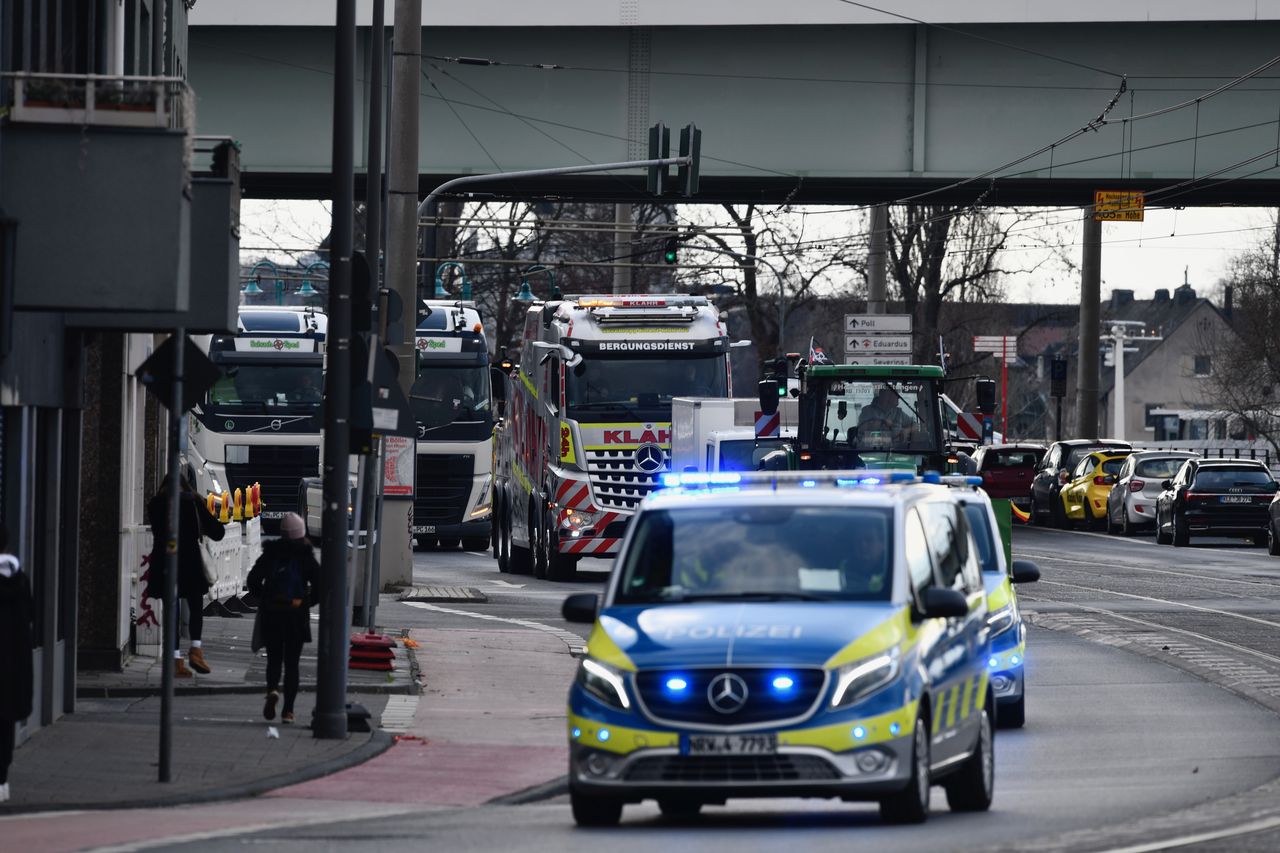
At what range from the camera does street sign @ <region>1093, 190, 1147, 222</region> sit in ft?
138

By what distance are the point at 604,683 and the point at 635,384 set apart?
76.2 feet

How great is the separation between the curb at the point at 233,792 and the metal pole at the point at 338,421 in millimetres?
610

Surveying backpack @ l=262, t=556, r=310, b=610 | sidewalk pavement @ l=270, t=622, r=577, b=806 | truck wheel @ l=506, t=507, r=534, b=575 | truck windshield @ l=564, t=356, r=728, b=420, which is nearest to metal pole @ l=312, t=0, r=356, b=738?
backpack @ l=262, t=556, r=310, b=610

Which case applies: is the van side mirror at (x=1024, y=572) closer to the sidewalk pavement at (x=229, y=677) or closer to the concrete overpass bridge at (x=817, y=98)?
the sidewalk pavement at (x=229, y=677)

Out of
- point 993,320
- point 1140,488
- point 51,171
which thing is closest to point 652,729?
point 51,171

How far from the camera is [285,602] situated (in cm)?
1653

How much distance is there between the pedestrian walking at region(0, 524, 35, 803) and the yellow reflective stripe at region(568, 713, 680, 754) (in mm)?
3140

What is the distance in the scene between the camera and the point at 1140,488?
48.2 m

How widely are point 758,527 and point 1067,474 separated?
42420 millimetres

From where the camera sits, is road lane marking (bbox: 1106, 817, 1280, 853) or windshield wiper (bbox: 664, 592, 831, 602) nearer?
road lane marking (bbox: 1106, 817, 1280, 853)

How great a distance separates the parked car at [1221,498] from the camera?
141 ft

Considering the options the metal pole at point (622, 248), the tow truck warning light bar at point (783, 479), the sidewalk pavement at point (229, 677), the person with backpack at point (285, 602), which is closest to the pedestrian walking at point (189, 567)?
the sidewalk pavement at point (229, 677)

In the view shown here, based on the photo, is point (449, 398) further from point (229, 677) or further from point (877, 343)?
point (229, 677)

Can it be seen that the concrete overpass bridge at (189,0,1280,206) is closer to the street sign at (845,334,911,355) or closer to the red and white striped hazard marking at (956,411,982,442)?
the red and white striped hazard marking at (956,411,982,442)
